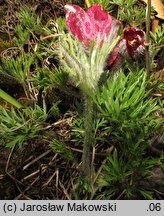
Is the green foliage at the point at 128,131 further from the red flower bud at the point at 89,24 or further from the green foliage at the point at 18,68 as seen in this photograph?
the green foliage at the point at 18,68

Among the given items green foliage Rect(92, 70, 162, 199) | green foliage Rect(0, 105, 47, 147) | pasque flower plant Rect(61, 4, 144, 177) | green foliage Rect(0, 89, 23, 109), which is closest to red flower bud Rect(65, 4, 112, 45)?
pasque flower plant Rect(61, 4, 144, 177)

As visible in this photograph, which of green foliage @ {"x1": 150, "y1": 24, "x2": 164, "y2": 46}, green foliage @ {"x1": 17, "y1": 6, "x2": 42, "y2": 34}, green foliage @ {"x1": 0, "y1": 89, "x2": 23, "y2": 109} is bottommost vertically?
green foliage @ {"x1": 0, "y1": 89, "x2": 23, "y2": 109}

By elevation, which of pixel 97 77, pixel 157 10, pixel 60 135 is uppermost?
pixel 157 10

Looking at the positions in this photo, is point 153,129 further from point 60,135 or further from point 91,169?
point 60,135

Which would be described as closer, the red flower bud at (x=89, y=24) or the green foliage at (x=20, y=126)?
the red flower bud at (x=89, y=24)

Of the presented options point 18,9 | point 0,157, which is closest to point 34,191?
point 0,157

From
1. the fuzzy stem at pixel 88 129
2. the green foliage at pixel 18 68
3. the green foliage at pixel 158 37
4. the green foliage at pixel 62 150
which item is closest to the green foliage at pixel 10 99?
the green foliage at pixel 18 68

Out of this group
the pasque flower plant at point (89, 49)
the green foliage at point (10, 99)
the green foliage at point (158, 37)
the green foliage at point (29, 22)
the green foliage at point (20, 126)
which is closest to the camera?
the pasque flower plant at point (89, 49)

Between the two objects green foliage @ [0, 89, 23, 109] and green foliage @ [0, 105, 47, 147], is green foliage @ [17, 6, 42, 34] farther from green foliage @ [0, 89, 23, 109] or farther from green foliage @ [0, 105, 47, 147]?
green foliage @ [0, 105, 47, 147]
